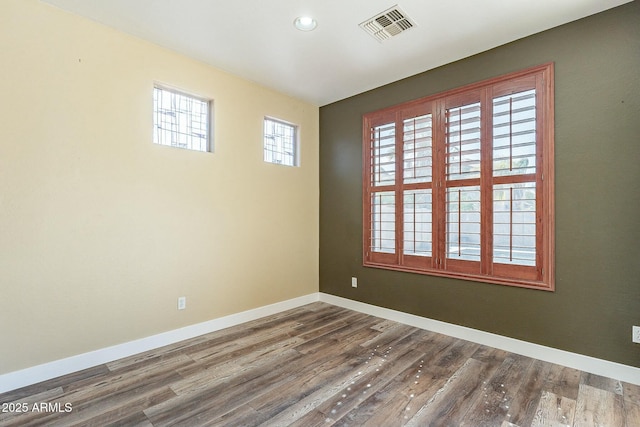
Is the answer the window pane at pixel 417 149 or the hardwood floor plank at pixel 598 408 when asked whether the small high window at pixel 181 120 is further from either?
the hardwood floor plank at pixel 598 408

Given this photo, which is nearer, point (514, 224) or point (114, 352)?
point (114, 352)

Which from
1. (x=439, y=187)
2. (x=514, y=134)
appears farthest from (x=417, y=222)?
(x=514, y=134)

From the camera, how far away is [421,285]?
343 centimetres

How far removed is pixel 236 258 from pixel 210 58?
217cm

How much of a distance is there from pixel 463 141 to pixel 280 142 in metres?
2.28

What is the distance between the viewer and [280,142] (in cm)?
414

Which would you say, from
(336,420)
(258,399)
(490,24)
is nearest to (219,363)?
(258,399)

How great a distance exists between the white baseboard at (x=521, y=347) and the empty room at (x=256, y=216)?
0.02 metres

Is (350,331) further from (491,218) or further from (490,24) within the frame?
(490,24)

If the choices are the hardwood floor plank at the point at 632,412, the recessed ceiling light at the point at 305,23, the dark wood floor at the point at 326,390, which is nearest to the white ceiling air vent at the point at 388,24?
the recessed ceiling light at the point at 305,23

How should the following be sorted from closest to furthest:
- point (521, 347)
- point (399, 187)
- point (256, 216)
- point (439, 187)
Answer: point (521, 347) → point (439, 187) → point (399, 187) → point (256, 216)

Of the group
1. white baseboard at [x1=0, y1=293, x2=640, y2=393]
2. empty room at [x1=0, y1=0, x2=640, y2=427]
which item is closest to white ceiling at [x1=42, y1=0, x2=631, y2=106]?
empty room at [x1=0, y1=0, x2=640, y2=427]

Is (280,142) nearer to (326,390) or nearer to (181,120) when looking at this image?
(181,120)

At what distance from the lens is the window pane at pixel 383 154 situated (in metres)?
3.70
